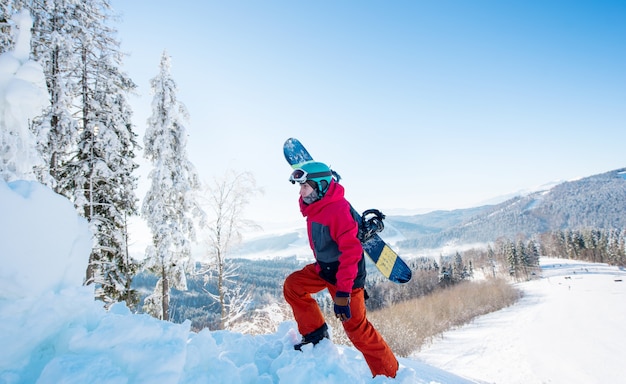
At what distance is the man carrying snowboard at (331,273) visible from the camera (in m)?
2.87

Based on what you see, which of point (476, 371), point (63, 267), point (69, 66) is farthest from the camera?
point (476, 371)

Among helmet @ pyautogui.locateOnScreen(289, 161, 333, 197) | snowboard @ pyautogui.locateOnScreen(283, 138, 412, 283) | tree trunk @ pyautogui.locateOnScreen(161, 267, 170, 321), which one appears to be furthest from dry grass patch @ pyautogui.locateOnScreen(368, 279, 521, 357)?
helmet @ pyautogui.locateOnScreen(289, 161, 333, 197)

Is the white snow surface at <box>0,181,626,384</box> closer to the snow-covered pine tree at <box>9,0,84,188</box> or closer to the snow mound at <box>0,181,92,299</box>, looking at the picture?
the snow mound at <box>0,181,92,299</box>

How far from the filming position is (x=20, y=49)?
4.28m

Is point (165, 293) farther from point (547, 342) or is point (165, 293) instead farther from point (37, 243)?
point (547, 342)

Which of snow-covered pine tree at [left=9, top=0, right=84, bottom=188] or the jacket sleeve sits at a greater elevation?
snow-covered pine tree at [left=9, top=0, right=84, bottom=188]

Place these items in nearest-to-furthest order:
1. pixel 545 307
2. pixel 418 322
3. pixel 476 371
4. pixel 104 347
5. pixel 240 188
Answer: pixel 104 347, pixel 240 188, pixel 476 371, pixel 418 322, pixel 545 307

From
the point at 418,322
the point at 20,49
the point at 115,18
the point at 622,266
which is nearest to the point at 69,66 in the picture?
the point at 115,18

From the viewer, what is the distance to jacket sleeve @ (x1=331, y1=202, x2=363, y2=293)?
9.48 feet

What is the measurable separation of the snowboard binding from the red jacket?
1.25 feet

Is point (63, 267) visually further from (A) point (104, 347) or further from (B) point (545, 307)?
(B) point (545, 307)

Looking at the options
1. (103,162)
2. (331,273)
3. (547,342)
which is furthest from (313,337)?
(547,342)

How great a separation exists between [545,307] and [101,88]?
61.1 metres

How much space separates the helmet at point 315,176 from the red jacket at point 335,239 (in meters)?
0.08
